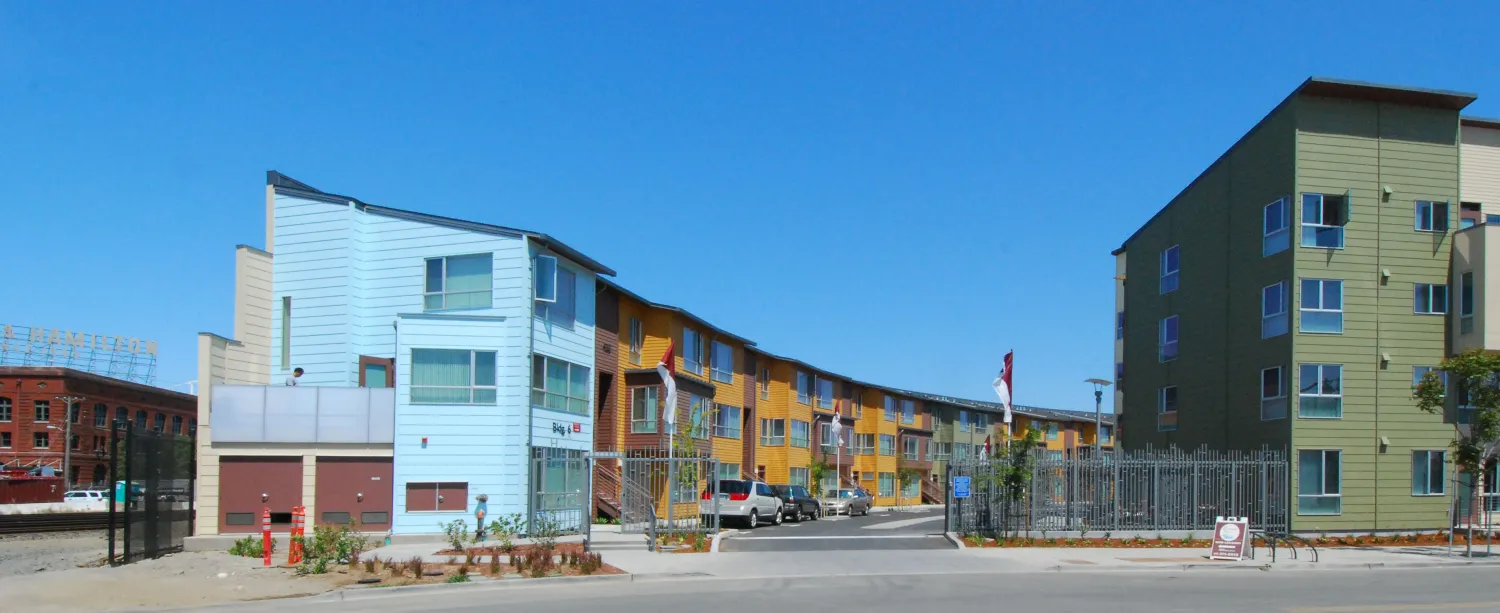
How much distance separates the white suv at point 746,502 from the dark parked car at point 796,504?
1711mm

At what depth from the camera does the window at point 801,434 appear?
63.0 meters

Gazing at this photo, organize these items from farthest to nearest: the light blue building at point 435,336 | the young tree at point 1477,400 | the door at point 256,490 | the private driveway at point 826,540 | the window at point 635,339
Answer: the window at point 635,339 → the light blue building at point 435,336 → the door at point 256,490 → the private driveway at point 826,540 → the young tree at point 1477,400

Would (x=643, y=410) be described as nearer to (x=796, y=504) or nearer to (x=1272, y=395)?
(x=796, y=504)

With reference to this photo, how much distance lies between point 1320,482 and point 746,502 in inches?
677

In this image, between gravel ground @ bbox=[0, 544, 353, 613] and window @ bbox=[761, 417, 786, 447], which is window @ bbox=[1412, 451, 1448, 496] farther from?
window @ bbox=[761, 417, 786, 447]

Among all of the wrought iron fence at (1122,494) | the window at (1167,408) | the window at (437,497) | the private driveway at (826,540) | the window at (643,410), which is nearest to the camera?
the private driveway at (826,540)

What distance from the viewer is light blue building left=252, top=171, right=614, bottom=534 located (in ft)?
102

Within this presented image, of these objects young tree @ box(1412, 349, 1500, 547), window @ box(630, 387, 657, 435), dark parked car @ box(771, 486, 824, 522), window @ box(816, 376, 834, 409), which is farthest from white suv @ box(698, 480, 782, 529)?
window @ box(816, 376, 834, 409)

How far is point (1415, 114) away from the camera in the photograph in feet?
106

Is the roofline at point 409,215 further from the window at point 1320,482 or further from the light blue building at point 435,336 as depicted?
the window at point 1320,482

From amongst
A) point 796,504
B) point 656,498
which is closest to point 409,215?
point 656,498

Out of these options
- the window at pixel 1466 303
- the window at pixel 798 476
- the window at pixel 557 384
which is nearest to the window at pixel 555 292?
the window at pixel 557 384

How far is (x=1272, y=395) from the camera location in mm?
32719

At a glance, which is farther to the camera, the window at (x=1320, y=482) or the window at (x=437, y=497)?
the window at (x=1320, y=482)
